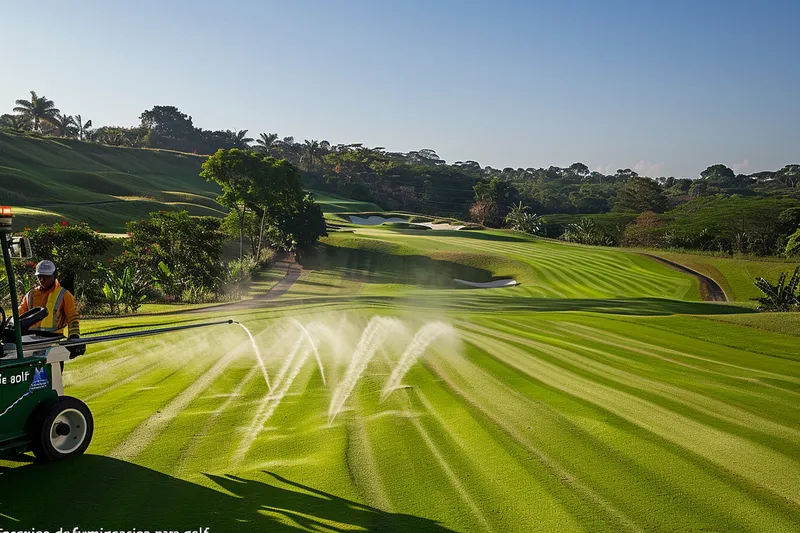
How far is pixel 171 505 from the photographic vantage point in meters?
6.09

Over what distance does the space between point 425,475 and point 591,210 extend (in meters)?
169

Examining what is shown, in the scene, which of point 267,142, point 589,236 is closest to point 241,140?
point 267,142

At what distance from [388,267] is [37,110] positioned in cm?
12066

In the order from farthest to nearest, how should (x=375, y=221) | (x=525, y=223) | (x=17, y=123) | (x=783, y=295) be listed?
(x=17, y=123) → (x=375, y=221) → (x=525, y=223) → (x=783, y=295)

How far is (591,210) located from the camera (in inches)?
6511

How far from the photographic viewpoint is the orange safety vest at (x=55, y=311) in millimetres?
8812

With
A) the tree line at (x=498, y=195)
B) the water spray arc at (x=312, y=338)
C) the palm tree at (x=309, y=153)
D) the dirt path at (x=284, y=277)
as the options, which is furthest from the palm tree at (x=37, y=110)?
the water spray arc at (x=312, y=338)

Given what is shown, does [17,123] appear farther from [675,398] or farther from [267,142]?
[675,398]

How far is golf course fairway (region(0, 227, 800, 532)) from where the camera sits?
19.6ft

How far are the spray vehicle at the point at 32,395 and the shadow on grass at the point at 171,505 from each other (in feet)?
1.21

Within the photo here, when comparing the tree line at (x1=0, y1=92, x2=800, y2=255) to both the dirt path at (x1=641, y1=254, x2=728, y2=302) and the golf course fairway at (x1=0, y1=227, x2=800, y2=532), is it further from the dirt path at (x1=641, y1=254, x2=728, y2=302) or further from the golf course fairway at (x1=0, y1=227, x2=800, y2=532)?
the golf course fairway at (x1=0, y1=227, x2=800, y2=532)

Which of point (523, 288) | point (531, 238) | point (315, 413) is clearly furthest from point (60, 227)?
point (531, 238)

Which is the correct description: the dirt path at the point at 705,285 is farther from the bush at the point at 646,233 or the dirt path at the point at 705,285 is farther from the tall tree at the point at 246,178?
the tall tree at the point at 246,178

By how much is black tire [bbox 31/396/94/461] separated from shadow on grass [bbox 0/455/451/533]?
26 cm
